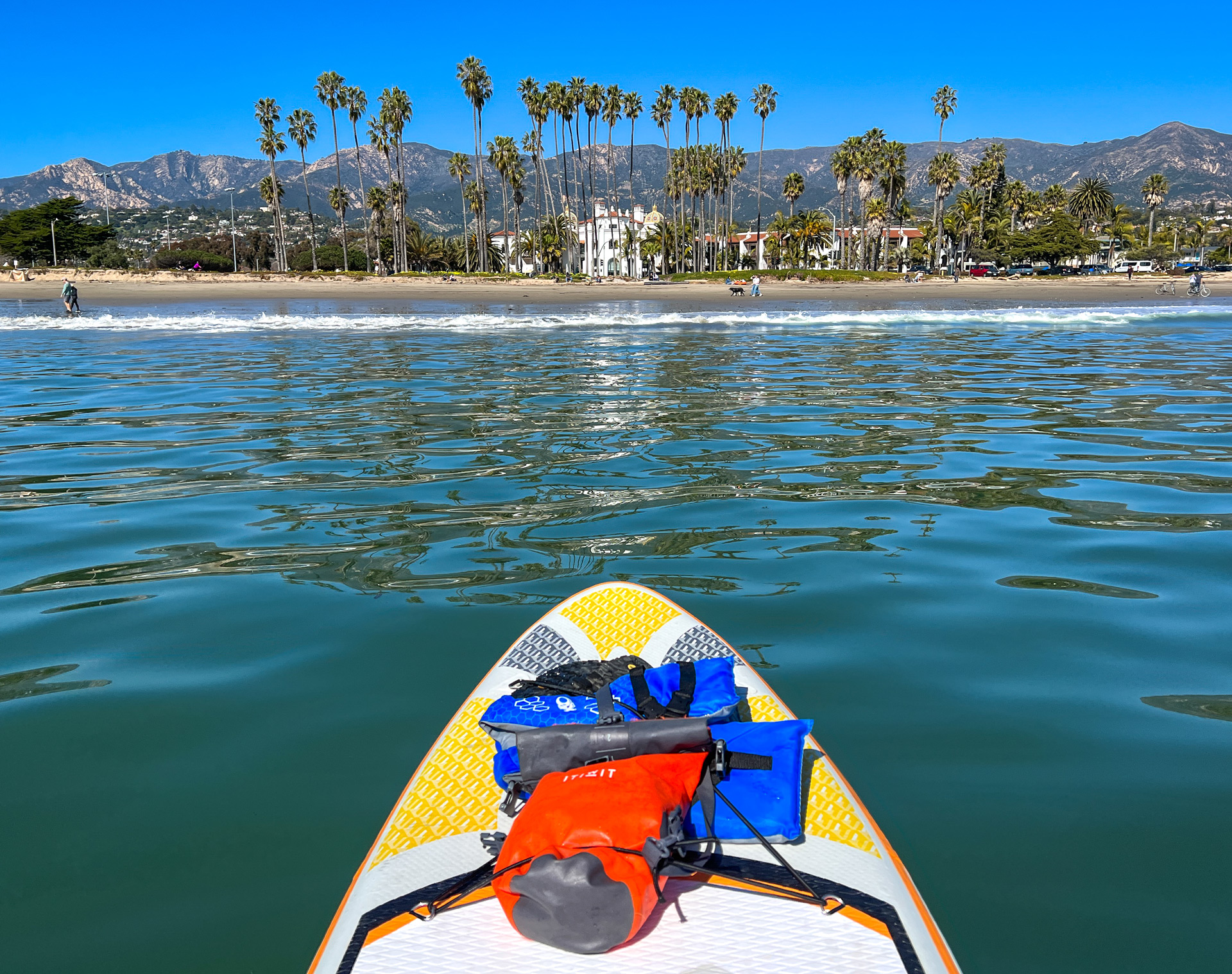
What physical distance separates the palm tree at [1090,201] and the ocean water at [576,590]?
120722 millimetres

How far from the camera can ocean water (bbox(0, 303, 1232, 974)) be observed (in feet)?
8.73

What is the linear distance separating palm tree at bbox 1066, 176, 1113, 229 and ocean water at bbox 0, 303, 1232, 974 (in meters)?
121

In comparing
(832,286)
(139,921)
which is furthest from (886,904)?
(832,286)

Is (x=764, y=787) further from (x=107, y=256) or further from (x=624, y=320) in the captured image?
(x=107, y=256)

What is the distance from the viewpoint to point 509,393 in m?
13.4

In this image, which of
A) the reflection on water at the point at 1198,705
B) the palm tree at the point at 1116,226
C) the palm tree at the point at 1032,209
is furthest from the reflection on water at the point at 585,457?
the palm tree at the point at 1116,226

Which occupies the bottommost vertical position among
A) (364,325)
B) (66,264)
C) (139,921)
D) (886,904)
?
(139,921)

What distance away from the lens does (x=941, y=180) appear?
92.9 meters

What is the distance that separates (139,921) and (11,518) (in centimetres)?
556

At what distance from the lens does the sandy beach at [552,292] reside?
45281mm

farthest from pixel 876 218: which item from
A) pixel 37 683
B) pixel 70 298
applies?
pixel 37 683

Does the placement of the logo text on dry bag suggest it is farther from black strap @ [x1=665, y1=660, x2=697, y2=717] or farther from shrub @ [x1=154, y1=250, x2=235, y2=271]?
shrub @ [x1=154, y1=250, x2=235, y2=271]

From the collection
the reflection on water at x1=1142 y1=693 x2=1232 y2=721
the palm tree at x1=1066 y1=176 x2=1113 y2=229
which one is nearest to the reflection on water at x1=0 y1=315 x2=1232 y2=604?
the reflection on water at x1=1142 y1=693 x2=1232 y2=721

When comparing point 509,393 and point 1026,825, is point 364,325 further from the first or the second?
point 1026,825
